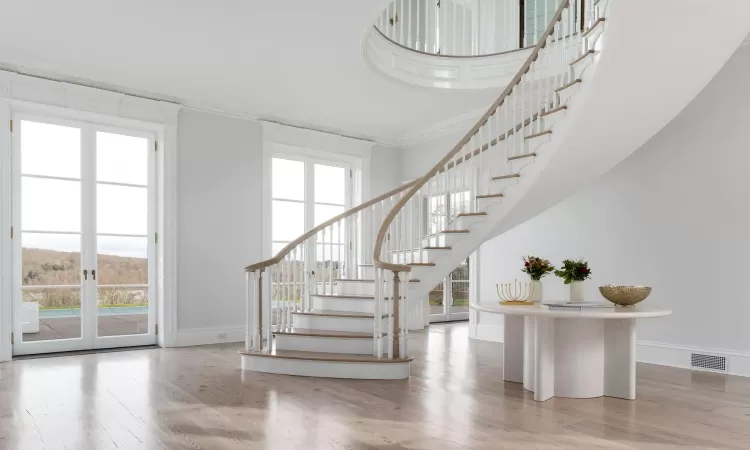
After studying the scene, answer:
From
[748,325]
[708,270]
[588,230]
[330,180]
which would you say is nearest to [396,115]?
[330,180]

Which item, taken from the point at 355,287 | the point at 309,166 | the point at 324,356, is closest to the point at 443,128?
the point at 309,166

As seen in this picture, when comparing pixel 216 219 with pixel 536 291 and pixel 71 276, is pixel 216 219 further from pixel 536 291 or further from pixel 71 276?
pixel 536 291

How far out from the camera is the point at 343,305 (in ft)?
18.5

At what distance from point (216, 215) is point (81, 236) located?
151 centimetres

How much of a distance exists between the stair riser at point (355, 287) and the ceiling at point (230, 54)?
7.22 ft

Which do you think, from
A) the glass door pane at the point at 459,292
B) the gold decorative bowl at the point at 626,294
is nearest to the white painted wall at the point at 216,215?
the glass door pane at the point at 459,292

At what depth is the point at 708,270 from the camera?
5125 millimetres

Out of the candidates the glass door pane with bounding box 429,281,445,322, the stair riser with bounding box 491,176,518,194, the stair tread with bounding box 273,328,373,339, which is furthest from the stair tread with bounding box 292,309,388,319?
the glass door pane with bounding box 429,281,445,322

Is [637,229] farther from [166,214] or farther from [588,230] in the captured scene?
[166,214]

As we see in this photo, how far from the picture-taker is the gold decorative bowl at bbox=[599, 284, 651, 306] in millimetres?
3924

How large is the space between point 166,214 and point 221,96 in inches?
60.4

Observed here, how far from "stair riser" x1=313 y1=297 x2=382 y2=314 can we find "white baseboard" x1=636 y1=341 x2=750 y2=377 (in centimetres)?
272

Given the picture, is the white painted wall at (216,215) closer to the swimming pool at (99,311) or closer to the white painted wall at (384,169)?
the swimming pool at (99,311)

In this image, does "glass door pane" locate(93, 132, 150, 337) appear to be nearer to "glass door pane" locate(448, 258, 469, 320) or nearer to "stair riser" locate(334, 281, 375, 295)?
"stair riser" locate(334, 281, 375, 295)
